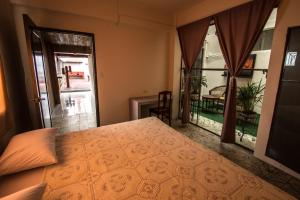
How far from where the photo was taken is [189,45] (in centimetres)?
348

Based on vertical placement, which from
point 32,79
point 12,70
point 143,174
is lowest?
point 143,174

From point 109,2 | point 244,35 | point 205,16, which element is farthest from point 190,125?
point 109,2

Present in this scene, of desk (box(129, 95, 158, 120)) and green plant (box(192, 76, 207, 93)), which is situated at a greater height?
green plant (box(192, 76, 207, 93))

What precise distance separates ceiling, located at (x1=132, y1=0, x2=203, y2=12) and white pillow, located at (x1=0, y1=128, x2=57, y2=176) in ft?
10.2

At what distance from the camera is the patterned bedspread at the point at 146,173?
1.00 m

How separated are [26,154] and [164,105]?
270cm

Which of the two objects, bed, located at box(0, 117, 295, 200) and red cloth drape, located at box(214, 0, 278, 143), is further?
red cloth drape, located at box(214, 0, 278, 143)

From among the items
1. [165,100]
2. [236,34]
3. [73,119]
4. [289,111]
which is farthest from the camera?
[73,119]

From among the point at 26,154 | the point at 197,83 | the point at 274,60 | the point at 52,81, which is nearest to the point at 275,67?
the point at 274,60

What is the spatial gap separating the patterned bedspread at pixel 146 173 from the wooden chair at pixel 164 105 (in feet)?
5.40

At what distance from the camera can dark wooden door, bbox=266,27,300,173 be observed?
1.87 metres

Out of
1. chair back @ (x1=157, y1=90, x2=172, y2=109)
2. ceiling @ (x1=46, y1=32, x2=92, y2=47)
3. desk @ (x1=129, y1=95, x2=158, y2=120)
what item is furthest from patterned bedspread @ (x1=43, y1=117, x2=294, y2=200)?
ceiling @ (x1=46, y1=32, x2=92, y2=47)

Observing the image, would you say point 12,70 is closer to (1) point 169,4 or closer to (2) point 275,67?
(1) point 169,4

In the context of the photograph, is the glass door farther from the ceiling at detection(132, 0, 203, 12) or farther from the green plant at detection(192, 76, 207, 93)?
the green plant at detection(192, 76, 207, 93)
